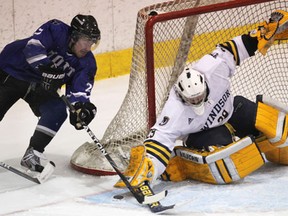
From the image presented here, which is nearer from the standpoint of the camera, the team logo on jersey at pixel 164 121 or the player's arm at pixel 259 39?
the team logo on jersey at pixel 164 121

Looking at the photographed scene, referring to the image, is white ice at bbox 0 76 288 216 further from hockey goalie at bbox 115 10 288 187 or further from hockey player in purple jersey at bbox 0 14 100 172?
hockey player in purple jersey at bbox 0 14 100 172

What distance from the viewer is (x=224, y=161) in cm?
352

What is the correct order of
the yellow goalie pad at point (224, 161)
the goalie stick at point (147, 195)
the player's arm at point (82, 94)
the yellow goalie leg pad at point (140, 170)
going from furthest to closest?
1. the player's arm at point (82, 94)
2. the yellow goalie pad at point (224, 161)
3. the yellow goalie leg pad at point (140, 170)
4. the goalie stick at point (147, 195)

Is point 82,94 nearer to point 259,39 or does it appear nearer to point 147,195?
point 147,195

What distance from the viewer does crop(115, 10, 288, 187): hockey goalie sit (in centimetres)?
349

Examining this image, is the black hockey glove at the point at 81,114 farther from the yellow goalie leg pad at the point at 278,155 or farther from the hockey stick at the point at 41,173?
the yellow goalie leg pad at the point at 278,155

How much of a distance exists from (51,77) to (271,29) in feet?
3.56

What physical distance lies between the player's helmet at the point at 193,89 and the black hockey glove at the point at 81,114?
0.43m

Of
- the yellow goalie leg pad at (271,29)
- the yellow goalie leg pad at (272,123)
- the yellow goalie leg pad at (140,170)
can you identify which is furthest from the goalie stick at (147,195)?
the yellow goalie leg pad at (271,29)

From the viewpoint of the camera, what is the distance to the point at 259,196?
3.44 metres

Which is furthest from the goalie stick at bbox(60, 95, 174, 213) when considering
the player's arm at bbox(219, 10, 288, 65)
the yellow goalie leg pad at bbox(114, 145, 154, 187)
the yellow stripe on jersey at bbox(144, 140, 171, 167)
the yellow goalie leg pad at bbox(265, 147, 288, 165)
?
the player's arm at bbox(219, 10, 288, 65)

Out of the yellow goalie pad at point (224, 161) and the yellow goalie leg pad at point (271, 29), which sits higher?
the yellow goalie leg pad at point (271, 29)

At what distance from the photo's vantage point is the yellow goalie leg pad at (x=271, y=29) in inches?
148

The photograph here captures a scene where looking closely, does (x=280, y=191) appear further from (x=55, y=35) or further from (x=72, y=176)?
(x=55, y=35)
